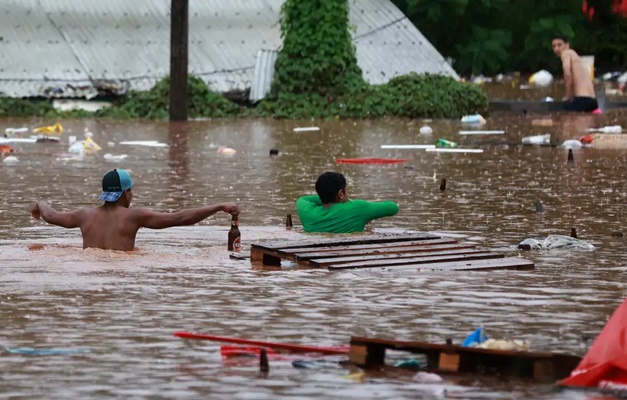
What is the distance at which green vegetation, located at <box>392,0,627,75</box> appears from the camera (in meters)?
41.6

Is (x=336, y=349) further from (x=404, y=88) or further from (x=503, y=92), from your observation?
(x=503, y=92)

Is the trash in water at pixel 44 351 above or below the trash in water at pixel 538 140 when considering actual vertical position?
Answer: below

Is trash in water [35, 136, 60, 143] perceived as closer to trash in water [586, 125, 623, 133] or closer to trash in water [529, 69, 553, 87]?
trash in water [586, 125, 623, 133]

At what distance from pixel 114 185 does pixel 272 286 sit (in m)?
1.86

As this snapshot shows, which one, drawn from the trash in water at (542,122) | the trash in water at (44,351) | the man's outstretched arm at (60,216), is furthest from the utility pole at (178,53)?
the trash in water at (44,351)

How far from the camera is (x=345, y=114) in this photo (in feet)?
95.6

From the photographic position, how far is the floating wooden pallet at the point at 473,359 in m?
6.98

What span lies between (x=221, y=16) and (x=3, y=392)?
84.0 ft

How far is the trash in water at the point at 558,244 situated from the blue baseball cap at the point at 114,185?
9.40 feet

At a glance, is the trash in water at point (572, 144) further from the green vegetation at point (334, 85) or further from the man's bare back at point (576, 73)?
the green vegetation at point (334, 85)

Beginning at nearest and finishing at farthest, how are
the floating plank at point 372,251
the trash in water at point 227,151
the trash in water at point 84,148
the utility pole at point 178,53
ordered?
1. the floating plank at point 372,251
2. the trash in water at point 227,151
3. the trash in water at point 84,148
4. the utility pole at point 178,53

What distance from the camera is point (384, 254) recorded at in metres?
10.7

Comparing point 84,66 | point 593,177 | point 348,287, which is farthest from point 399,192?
point 84,66

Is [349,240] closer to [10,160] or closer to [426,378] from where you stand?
A: [426,378]
